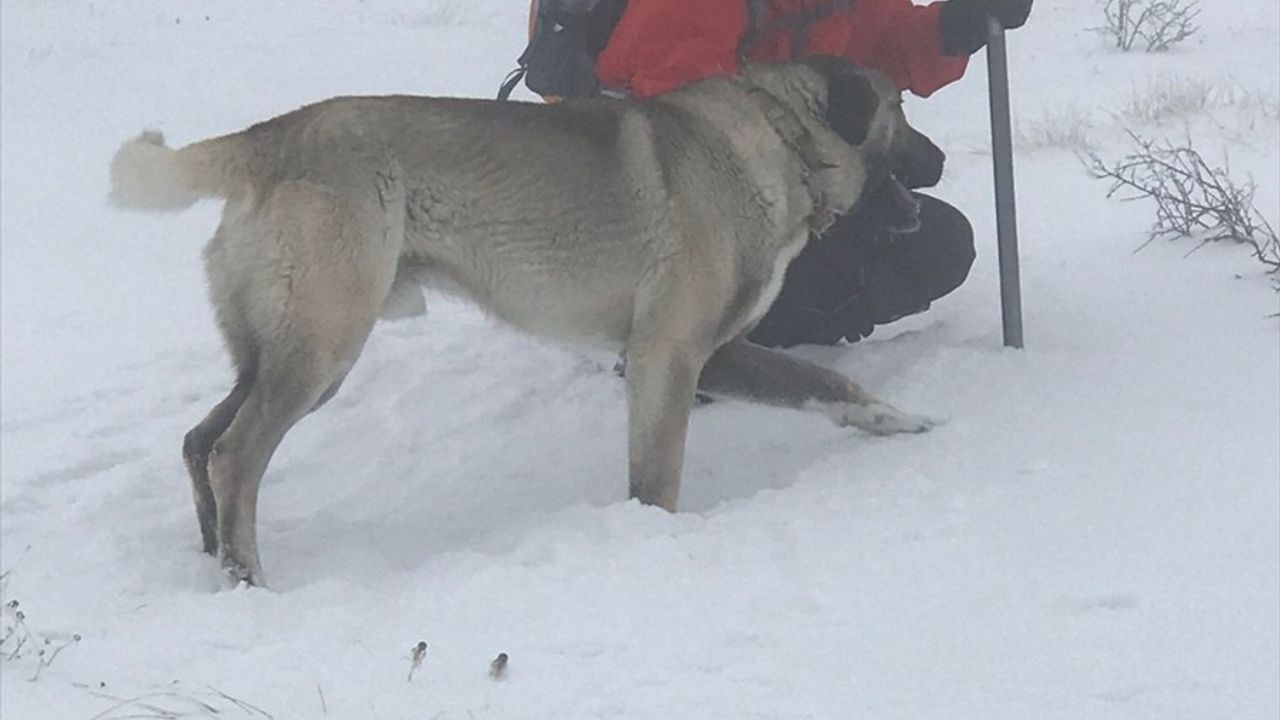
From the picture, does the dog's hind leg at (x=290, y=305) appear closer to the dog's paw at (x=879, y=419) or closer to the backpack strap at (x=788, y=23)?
the backpack strap at (x=788, y=23)

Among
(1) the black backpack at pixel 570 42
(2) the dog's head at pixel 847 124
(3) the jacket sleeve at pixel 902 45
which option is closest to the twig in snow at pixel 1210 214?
(3) the jacket sleeve at pixel 902 45

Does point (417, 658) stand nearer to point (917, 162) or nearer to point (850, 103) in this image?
point (850, 103)

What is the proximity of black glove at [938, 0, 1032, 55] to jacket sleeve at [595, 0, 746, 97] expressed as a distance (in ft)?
2.15

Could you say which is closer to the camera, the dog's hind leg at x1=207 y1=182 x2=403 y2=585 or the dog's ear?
Result: the dog's hind leg at x1=207 y1=182 x2=403 y2=585

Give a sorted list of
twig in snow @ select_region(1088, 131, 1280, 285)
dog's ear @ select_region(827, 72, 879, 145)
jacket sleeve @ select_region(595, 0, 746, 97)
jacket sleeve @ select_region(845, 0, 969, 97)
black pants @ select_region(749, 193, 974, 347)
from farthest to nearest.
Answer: twig in snow @ select_region(1088, 131, 1280, 285)
black pants @ select_region(749, 193, 974, 347)
jacket sleeve @ select_region(845, 0, 969, 97)
jacket sleeve @ select_region(595, 0, 746, 97)
dog's ear @ select_region(827, 72, 879, 145)

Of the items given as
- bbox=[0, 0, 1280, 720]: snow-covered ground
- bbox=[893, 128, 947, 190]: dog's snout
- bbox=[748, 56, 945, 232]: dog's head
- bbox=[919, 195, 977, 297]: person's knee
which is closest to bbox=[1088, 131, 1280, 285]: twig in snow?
bbox=[0, 0, 1280, 720]: snow-covered ground

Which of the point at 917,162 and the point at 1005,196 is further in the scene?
the point at 1005,196

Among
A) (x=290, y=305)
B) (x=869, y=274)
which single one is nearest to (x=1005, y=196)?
(x=869, y=274)

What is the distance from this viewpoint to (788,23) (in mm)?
4145

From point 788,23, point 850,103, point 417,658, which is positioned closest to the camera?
point 417,658

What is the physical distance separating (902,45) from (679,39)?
30.5 inches

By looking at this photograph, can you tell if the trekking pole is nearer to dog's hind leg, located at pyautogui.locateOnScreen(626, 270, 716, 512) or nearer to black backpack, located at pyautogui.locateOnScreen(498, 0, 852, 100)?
black backpack, located at pyautogui.locateOnScreen(498, 0, 852, 100)

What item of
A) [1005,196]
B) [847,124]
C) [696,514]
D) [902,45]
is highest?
[902,45]

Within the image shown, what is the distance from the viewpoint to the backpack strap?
408 centimetres
